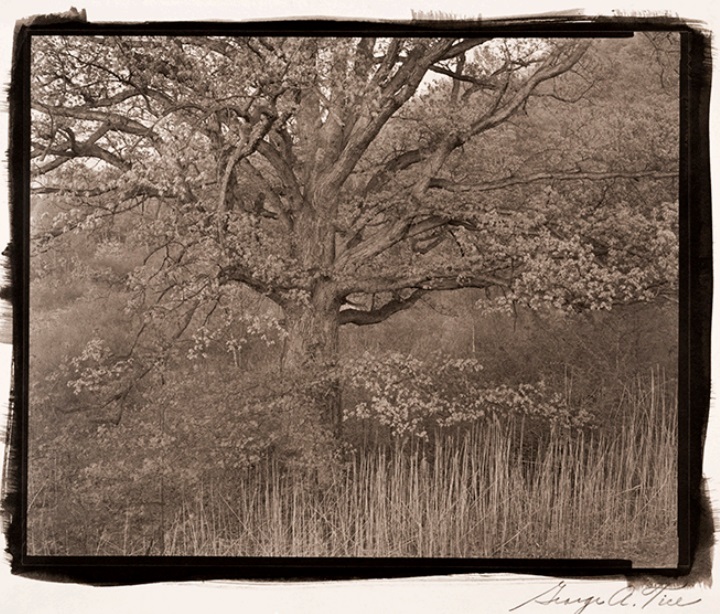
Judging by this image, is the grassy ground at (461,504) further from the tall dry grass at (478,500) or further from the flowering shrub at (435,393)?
the flowering shrub at (435,393)

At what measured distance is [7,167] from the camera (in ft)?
20.5

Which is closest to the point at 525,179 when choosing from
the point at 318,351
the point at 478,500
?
the point at 318,351

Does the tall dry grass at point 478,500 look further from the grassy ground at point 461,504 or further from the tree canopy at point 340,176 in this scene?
the tree canopy at point 340,176

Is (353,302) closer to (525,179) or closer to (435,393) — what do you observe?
(435,393)

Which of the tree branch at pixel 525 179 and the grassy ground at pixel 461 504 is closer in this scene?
the grassy ground at pixel 461 504

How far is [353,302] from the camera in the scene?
252 inches

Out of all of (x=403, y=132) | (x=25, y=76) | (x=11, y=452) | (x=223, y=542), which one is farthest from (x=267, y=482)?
(x=25, y=76)

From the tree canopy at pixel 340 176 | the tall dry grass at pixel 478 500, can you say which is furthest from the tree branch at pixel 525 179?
the tall dry grass at pixel 478 500

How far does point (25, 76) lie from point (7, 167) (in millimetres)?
580

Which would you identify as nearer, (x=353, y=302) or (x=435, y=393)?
(x=435, y=393)

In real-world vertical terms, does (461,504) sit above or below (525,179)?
below

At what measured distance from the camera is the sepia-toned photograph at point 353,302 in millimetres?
6227

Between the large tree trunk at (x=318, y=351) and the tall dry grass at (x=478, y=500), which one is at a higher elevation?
the large tree trunk at (x=318, y=351)

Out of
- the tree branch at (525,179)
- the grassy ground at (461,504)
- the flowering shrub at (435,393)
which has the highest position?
the tree branch at (525,179)
